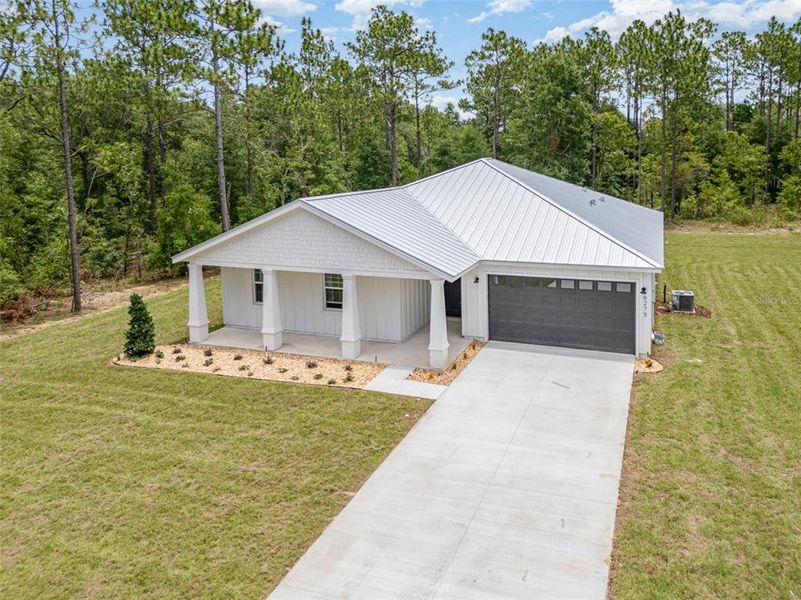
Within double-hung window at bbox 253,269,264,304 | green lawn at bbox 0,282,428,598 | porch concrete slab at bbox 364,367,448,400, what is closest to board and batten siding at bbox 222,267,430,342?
double-hung window at bbox 253,269,264,304

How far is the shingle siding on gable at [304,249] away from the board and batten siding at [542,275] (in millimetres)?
2565

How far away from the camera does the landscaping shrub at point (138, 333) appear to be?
573 inches

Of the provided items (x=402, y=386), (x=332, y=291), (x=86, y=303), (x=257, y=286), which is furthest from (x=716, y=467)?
(x=86, y=303)

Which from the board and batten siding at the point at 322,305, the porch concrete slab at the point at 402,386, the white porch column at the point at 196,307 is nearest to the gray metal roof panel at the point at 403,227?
the board and batten siding at the point at 322,305

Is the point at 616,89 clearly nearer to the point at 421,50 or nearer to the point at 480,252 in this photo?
the point at 421,50

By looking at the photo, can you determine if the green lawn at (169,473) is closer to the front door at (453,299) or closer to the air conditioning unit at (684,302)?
the front door at (453,299)

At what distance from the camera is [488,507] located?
7.93 m

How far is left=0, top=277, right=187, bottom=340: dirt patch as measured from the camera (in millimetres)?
18453

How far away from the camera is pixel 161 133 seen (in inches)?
1190

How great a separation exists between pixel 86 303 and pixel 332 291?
37.9 feet

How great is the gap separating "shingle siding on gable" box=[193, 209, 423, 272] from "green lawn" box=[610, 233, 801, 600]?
249 inches

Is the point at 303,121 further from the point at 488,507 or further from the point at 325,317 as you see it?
the point at 488,507

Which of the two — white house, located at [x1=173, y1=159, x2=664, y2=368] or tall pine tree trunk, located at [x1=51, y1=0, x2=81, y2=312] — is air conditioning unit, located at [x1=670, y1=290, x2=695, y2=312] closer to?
white house, located at [x1=173, y1=159, x2=664, y2=368]

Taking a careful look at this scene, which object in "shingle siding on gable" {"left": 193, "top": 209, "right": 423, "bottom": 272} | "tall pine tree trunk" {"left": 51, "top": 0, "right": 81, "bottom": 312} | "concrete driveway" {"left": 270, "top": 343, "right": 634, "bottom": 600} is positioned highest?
"tall pine tree trunk" {"left": 51, "top": 0, "right": 81, "bottom": 312}
